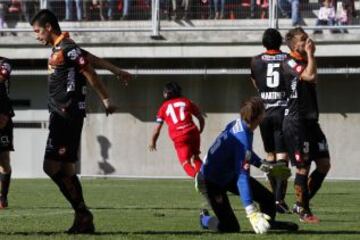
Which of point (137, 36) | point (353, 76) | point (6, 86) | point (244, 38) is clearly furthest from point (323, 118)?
point (6, 86)

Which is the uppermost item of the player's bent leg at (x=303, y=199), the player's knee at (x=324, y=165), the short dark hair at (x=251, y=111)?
the short dark hair at (x=251, y=111)

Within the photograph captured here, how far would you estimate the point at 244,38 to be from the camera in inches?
1042

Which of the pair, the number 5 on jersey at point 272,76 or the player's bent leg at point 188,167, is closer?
the number 5 on jersey at point 272,76

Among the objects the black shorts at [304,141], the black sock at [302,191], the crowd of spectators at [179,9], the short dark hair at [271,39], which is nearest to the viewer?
the black sock at [302,191]

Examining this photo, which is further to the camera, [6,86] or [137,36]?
[137,36]

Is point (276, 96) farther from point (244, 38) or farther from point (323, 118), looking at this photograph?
point (323, 118)

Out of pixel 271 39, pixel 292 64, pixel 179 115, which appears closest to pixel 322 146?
pixel 292 64

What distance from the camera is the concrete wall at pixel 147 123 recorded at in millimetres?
28062

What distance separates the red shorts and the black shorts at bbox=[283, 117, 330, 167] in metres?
4.34

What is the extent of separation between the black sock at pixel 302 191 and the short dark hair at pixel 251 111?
6.56ft

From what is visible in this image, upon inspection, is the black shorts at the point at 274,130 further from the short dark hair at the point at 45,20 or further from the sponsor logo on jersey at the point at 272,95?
the short dark hair at the point at 45,20

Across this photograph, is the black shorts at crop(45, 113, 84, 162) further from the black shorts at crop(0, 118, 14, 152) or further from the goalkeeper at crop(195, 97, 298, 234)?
the black shorts at crop(0, 118, 14, 152)

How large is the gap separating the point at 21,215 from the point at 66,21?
1592 cm

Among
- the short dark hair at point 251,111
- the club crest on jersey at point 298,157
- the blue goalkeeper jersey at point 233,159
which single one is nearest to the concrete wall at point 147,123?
the club crest on jersey at point 298,157
